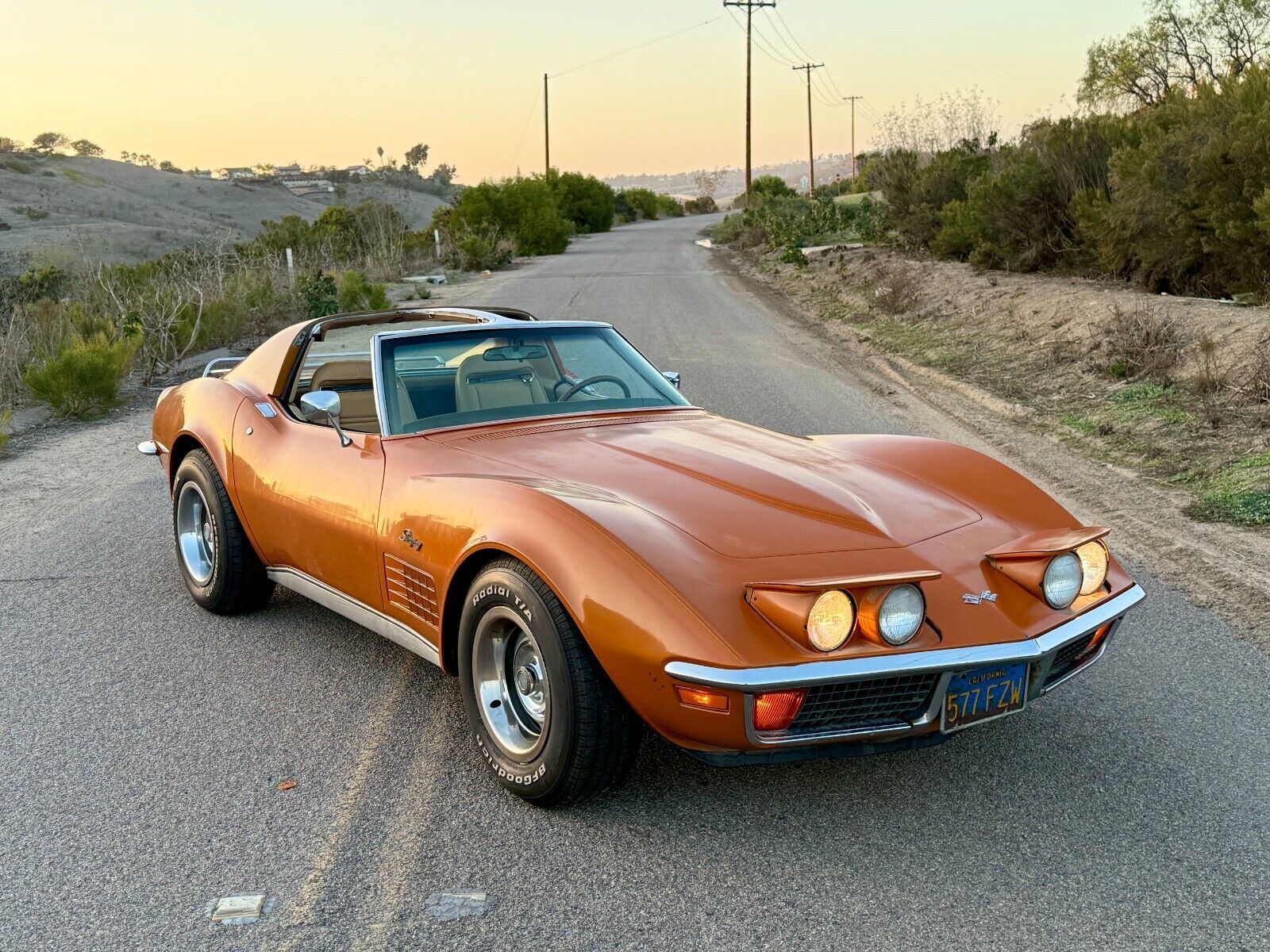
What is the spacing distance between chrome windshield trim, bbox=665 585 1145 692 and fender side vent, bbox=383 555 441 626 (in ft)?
3.55

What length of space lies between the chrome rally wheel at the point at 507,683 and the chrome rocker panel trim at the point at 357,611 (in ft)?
0.92

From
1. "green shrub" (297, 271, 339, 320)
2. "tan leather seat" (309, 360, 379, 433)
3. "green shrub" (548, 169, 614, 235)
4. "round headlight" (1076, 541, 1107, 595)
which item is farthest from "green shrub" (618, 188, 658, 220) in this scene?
"round headlight" (1076, 541, 1107, 595)

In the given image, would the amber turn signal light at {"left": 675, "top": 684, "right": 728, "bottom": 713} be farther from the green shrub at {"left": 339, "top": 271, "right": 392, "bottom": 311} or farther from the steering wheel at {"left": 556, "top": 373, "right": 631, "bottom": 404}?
the green shrub at {"left": 339, "top": 271, "right": 392, "bottom": 311}

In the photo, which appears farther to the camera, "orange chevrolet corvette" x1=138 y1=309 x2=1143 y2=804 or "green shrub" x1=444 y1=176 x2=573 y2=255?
"green shrub" x1=444 y1=176 x2=573 y2=255

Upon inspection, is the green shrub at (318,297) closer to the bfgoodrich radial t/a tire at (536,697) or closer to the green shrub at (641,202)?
the bfgoodrich radial t/a tire at (536,697)

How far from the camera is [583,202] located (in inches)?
2387

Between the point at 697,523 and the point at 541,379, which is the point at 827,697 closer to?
the point at 697,523

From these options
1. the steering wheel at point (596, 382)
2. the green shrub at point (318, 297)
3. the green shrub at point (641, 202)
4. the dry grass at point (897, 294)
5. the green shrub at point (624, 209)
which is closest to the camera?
the steering wheel at point (596, 382)

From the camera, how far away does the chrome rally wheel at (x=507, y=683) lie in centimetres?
340

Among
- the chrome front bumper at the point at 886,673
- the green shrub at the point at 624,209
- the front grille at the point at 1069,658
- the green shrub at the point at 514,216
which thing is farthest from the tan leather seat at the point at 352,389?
the green shrub at the point at 624,209

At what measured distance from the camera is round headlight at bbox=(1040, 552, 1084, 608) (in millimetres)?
3293

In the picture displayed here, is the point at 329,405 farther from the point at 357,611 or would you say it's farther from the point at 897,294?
the point at 897,294

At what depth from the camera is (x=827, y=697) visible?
291 centimetres

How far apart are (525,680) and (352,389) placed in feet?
6.88
